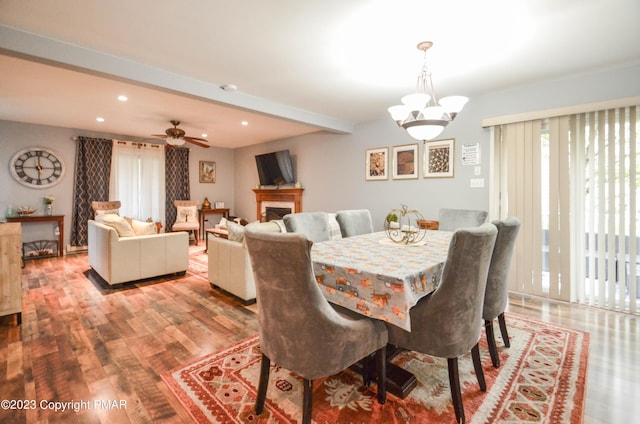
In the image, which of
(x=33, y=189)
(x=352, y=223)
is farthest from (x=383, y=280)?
(x=33, y=189)

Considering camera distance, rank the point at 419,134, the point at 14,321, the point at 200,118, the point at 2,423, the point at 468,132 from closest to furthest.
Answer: the point at 2,423, the point at 419,134, the point at 14,321, the point at 468,132, the point at 200,118

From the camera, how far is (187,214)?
6.70 m

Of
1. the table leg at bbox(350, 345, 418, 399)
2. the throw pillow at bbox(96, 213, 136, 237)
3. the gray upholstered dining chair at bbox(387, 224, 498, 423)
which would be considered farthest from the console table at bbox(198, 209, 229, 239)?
the gray upholstered dining chair at bbox(387, 224, 498, 423)

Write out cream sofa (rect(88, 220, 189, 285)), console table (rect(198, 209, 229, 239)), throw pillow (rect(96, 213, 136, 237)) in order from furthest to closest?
console table (rect(198, 209, 229, 239)) < throw pillow (rect(96, 213, 136, 237)) < cream sofa (rect(88, 220, 189, 285))

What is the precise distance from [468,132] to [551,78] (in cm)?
95

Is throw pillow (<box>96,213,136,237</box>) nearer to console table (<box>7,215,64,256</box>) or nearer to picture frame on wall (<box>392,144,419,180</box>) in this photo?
console table (<box>7,215,64,256</box>)

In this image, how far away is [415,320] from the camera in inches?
60.4

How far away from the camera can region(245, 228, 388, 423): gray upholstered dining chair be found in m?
1.21

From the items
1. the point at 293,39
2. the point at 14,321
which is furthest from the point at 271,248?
the point at 14,321

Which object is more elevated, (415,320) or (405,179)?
(405,179)

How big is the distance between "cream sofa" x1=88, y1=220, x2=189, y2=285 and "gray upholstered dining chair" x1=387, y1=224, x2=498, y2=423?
3503 millimetres

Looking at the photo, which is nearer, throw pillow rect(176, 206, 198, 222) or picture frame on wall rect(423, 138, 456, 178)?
picture frame on wall rect(423, 138, 456, 178)

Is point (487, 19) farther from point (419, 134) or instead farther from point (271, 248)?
point (271, 248)

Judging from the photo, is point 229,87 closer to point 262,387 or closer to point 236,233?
point 236,233
